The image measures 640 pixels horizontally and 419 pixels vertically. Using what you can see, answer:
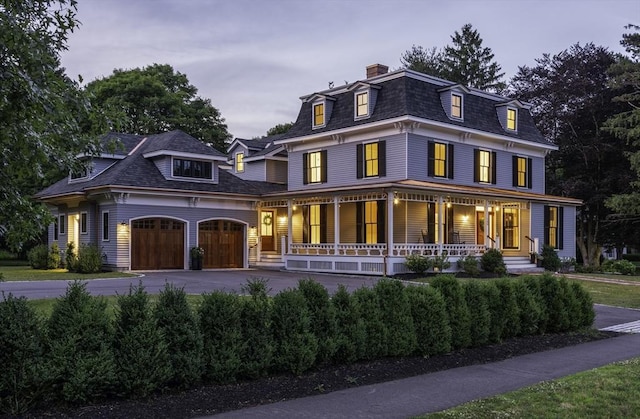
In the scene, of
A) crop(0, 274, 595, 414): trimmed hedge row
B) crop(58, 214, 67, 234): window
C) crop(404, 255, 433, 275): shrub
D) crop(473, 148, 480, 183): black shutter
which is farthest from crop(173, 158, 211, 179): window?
crop(0, 274, 595, 414): trimmed hedge row

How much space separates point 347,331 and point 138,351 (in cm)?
294

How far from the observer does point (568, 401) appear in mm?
6371

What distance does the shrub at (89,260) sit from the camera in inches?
1011

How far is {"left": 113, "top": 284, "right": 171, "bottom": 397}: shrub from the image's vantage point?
630 cm

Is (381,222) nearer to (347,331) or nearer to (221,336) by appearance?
(347,331)

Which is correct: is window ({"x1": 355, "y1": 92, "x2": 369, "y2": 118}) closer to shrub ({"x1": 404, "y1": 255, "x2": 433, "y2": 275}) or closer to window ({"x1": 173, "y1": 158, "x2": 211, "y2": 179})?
window ({"x1": 173, "y1": 158, "x2": 211, "y2": 179})

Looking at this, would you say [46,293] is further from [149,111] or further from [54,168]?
[149,111]

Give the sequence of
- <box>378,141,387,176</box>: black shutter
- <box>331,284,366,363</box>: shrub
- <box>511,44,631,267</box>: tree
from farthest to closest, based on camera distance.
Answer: <box>511,44,631,267</box>: tree
<box>378,141,387,176</box>: black shutter
<box>331,284,366,363</box>: shrub

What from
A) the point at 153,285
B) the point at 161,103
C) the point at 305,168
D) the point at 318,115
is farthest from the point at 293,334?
the point at 161,103

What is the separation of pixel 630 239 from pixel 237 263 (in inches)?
1071

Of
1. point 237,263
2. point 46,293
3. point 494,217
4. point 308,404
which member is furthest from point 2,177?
point 494,217

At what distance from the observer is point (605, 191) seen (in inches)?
1576

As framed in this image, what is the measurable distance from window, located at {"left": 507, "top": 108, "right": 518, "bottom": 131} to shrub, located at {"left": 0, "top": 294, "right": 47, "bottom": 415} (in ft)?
98.9

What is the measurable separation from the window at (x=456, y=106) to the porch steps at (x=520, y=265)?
7.18 meters
